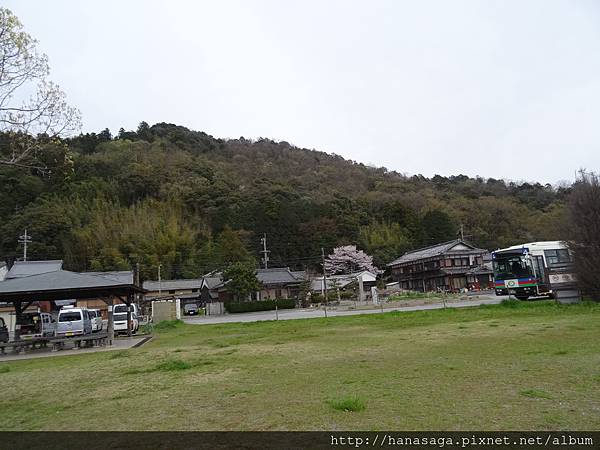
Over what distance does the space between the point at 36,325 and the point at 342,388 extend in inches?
1099

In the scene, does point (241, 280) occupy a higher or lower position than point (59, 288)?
higher

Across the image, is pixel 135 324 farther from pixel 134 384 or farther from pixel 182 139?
pixel 182 139

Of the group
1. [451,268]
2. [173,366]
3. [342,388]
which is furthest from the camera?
[451,268]

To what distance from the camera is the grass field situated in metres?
4.43

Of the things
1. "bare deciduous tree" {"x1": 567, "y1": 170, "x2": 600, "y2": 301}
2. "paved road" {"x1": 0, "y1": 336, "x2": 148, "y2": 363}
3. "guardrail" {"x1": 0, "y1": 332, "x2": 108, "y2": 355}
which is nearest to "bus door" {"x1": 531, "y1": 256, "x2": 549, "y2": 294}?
"bare deciduous tree" {"x1": 567, "y1": 170, "x2": 600, "y2": 301}

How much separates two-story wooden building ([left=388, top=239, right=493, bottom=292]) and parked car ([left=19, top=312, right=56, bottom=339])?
36307 mm

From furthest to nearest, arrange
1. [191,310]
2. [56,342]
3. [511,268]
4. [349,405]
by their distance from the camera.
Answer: [191,310]
[511,268]
[56,342]
[349,405]

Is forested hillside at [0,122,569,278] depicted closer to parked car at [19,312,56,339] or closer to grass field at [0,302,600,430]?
parked car at [19,312,56,339]

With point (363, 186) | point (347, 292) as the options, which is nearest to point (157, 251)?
point (347, 292)

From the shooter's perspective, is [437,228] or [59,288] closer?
[59,288]

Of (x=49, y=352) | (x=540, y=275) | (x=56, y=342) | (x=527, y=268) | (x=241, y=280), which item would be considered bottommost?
(x=49, y=352)

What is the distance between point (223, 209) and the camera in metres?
60.2

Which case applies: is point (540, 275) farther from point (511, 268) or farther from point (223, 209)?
point (223, 209)

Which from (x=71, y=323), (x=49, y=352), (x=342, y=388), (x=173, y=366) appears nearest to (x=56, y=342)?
(x=49, y=352)
